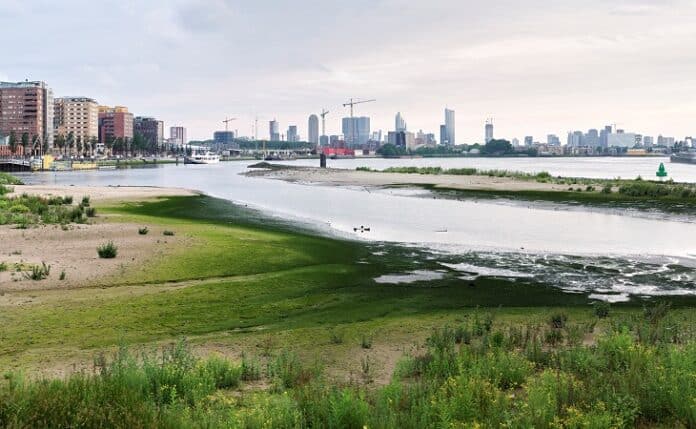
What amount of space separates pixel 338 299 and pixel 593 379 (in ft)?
32.5

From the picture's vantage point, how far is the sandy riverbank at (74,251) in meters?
21.1

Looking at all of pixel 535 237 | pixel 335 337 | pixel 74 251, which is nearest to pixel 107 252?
pixel 74 251

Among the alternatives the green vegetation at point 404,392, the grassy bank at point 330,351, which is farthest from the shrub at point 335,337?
the green vegetation at point 404,392

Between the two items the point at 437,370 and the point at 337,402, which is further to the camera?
the point at 437,370

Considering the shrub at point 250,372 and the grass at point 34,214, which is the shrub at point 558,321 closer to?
the shrub at point 250,372

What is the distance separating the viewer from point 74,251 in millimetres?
26328

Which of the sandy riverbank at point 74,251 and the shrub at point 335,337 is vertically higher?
the sandy riverbank at point 74,251

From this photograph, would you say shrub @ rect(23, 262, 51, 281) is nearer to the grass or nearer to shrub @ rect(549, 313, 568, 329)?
the grass

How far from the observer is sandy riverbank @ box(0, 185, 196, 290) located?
21.1 m

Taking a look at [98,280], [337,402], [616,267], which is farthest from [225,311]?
[616,267]

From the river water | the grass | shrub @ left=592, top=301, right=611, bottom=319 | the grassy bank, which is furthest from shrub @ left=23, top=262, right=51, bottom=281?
shrub @ left=592, top=301, right=611, bottom=319

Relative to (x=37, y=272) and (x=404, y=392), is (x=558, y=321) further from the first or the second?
(x=37, y=272)

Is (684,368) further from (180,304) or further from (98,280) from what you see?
(98,280)

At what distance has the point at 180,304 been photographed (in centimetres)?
1867
